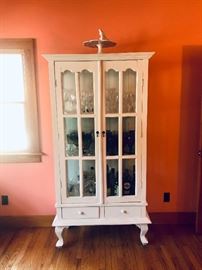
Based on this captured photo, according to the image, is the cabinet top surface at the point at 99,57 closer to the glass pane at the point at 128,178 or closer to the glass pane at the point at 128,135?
the glass pane at the point at 128,135

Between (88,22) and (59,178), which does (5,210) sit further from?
(88,22)

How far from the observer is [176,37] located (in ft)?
8.07

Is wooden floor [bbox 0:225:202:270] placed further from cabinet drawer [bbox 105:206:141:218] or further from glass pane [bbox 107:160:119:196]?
glass pane [bbox 107:160:119:196]

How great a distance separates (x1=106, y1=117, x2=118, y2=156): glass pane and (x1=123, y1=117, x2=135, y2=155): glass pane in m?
0.08

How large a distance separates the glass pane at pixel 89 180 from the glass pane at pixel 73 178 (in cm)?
7

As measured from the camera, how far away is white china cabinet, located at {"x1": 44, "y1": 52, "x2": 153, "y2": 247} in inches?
84.0

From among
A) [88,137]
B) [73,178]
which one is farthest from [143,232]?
[88,137]

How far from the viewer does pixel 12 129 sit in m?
2.63

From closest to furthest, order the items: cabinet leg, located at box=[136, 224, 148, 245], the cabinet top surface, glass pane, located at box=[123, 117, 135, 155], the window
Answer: the cabinet top surface
glass pane, located at box=[123, 117, 135, 155]
cabinet leg, located at box=[136, 224, 148, 245]
the window

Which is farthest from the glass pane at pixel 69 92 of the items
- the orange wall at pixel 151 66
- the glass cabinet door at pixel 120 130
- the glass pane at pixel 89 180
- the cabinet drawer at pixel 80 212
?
the cabinet drawer at pixel 80 212

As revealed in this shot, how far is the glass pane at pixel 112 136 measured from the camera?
7.41 feet

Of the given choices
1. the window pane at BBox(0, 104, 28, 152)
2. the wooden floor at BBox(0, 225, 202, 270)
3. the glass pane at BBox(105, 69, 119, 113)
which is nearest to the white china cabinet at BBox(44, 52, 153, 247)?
the glass pane at BBox(105, 69, 119, 113)

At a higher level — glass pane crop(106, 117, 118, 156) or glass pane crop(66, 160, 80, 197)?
glass pane crop(106, 117, 118, 156)

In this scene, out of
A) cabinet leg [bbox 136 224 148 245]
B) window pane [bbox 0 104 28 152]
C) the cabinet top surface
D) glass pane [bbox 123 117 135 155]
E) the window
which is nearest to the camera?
the cabinet top surface
